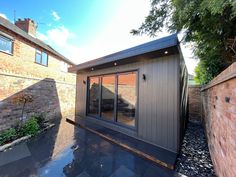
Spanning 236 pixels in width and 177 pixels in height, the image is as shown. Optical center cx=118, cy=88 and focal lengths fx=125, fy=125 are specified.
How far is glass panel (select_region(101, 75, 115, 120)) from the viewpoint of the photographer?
5.34 metres

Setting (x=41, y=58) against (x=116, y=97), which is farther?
(x=41, y=58)

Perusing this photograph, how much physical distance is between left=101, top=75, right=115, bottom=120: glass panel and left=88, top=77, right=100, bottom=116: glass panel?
452 millimetres

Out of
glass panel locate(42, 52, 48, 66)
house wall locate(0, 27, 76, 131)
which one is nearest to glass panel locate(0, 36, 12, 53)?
house wall locate(0, 27, 76, 131)

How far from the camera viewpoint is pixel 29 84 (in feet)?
20.1

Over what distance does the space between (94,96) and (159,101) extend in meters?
3.68

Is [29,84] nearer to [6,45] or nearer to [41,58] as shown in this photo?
[6,45]

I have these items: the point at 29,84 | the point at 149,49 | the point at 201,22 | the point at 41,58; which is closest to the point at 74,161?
the point at 149,49

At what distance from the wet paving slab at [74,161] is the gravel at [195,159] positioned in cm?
40

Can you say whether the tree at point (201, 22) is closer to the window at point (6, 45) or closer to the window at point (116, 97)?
the window at point (116, 97)

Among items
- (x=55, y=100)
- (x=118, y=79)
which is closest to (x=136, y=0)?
(x=118, y=79)

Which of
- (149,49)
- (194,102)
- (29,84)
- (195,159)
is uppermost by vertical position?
(149,49)

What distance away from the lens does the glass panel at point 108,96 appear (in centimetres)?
534

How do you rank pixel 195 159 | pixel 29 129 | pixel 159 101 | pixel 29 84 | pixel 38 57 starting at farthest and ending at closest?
pixel 38 57, pixel 29 84, pixel 29 129, pixel 159 101, pixel 195 159

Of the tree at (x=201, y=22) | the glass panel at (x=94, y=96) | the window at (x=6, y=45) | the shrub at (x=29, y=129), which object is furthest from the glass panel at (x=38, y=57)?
the tree at (x=201, y=22)
